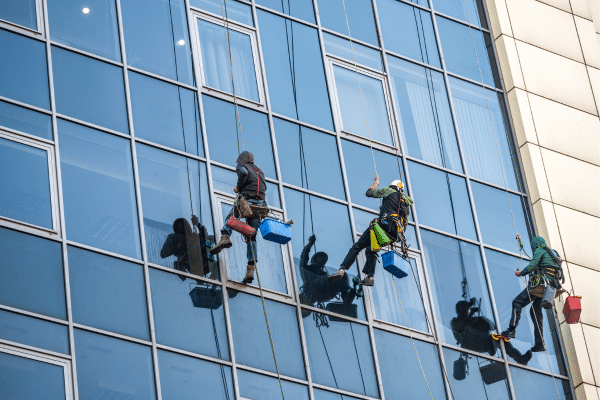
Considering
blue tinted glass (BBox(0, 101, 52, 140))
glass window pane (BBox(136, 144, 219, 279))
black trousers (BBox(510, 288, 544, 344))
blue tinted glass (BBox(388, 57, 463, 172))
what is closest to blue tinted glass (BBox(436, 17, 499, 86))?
blue tinted glass (BBox(388, 57, 463, 172))

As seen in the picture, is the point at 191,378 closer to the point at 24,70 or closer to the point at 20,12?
the point at 24,70

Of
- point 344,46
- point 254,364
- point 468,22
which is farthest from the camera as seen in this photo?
point 468,22

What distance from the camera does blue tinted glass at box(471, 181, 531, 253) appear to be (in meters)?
21.4

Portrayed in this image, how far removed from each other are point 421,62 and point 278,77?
368 centimetres

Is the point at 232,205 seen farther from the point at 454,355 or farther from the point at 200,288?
the point at 454,355

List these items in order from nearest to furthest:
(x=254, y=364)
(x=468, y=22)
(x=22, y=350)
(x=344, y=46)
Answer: (x=22, y=350) → (x=254, y=364) → (x=344, y=46) → (x=468, y=22)

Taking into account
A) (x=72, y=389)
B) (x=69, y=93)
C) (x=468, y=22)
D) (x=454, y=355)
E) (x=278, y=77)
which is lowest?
(x=72, y=389)

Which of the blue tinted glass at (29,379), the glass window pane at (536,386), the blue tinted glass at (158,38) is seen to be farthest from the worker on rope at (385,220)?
the blue tinted glass at (29,379)

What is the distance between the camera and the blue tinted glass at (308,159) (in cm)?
1941

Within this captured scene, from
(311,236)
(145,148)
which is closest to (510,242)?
(311,236)

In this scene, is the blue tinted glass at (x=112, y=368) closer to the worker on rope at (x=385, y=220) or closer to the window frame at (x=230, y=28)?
the worker on rope at (x=385, y=220)

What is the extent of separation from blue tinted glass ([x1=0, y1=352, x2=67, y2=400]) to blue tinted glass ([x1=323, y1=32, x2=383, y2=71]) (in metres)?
8.86

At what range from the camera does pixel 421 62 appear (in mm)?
22656

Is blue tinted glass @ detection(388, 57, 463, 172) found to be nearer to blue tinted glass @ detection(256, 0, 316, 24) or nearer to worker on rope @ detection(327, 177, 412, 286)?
blue tinted glass @ detection(256, 0, 316, 24)
